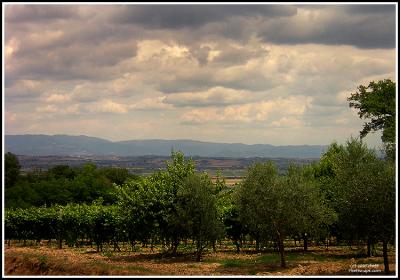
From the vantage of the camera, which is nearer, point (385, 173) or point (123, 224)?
point (385, 173)

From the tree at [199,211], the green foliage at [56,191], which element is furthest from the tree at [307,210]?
the green foliage at [56,191]

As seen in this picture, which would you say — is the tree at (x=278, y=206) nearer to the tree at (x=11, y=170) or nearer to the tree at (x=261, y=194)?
the tree at (x=261, y=194)

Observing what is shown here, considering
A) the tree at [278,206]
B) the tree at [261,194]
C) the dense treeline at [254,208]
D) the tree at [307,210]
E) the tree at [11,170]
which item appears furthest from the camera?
the tree at [11,170]

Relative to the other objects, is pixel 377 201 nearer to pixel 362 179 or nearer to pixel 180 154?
pixel 362 179

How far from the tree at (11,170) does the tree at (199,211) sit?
82.6 meters

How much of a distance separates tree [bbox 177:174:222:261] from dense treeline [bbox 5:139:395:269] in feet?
0.25

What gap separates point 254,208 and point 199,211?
18.0 feet

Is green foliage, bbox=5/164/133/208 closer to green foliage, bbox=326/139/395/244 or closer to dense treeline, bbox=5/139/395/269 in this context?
dense treeline, bbox=5/139/395/269

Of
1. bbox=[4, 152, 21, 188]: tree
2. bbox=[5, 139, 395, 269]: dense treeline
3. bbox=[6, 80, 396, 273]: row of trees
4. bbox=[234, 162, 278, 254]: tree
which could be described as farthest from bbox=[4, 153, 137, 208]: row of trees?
bbox=[234, 162, 278, 254]: tree

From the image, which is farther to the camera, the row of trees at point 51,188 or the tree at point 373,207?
the row of trees at point 51,188

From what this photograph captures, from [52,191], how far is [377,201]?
8468 cm

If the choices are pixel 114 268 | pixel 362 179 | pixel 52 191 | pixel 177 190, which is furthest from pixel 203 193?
pixel 52 191

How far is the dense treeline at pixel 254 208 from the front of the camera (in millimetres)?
28484

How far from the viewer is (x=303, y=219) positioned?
34.1 m
